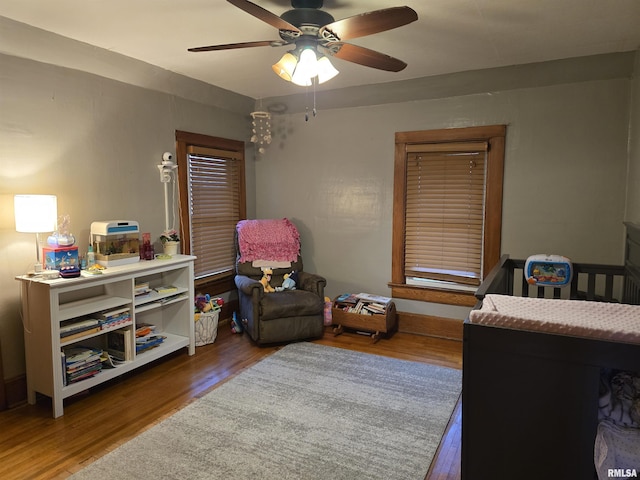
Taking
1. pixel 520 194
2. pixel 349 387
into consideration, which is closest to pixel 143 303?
pixel 349 387

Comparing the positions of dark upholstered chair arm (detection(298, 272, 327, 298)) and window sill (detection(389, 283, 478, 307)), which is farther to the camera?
dark upholstered chair arm (detection(298, 272, 327, 298))

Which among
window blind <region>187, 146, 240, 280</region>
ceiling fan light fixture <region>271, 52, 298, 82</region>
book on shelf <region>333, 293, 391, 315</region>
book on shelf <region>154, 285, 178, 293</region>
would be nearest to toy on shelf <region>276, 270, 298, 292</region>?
book on shelf <region>333, 293, 391, 315</region>

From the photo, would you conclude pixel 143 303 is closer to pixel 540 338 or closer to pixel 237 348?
pixel 237 348

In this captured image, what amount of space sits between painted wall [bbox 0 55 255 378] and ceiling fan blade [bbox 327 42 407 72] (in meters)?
1.89

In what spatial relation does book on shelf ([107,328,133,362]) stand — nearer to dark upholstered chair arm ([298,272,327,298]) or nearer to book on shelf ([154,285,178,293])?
book on shelf ([154,285,178,293])

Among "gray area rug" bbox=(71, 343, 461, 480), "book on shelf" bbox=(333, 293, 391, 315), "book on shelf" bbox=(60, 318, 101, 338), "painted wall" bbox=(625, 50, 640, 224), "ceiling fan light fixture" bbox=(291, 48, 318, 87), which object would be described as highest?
"ceiling fan light fixture" bbox=(291, 48, 318, 87)

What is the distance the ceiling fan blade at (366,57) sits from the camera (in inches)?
90.9

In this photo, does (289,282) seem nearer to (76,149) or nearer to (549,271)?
(76,149)

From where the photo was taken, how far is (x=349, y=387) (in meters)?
3.05

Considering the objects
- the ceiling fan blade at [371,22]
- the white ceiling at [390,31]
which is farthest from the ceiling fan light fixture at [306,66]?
the white ceiling at [390,31]

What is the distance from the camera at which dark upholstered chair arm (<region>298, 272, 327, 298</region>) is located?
13.5ft

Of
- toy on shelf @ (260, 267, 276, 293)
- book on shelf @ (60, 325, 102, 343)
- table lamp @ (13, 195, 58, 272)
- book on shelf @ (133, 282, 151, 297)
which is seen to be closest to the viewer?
table lamp @ (13, 195, 58, 272)

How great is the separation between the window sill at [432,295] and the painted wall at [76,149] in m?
2.37

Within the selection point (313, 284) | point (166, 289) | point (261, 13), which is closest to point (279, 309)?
point (313, 284)
